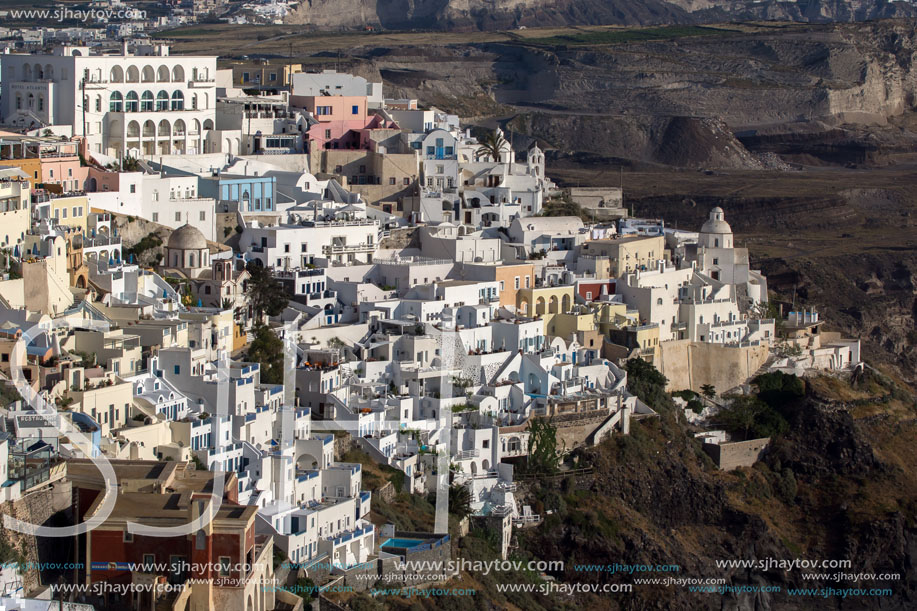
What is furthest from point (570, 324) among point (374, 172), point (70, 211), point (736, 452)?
point (70, 211)

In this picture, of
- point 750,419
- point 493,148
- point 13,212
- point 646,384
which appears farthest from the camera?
point 493,148

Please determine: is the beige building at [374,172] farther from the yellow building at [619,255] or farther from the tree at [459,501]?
the tree at [459,501]

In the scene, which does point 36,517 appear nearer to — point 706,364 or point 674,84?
point 706,364

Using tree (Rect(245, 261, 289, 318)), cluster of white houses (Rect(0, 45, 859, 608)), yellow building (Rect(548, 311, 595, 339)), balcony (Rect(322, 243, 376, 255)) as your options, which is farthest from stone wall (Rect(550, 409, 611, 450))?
balcony (Rect(322, 243, 376, 255))

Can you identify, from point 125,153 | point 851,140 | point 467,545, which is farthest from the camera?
point 851,140

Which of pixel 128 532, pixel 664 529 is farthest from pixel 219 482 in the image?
pixel 664 529

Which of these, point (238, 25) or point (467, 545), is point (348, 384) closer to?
point (467, 545)

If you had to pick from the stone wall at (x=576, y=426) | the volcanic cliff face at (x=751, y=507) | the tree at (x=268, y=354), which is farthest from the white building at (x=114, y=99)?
the volcanic cliff face at (x=751, y=507)
